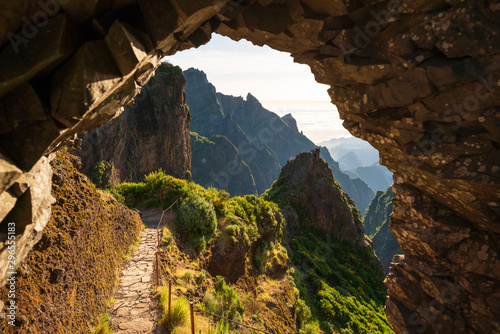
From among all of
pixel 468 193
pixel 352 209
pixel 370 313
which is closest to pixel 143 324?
pixel 468 193

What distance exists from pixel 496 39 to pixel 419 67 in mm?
1430

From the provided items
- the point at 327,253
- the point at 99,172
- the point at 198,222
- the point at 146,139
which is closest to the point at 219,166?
the point at 146,139

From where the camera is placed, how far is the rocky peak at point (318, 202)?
37156mm

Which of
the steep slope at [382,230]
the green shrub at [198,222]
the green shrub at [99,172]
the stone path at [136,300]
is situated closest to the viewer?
the stone path at [136,300]

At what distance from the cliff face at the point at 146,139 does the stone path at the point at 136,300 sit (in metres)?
29.1

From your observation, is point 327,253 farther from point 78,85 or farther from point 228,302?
point 78,85

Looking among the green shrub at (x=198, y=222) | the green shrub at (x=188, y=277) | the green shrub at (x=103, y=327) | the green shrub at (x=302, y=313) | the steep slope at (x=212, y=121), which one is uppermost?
the steep slope at (x=212, y=121)

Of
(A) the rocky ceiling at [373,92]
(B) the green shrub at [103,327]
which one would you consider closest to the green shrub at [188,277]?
(B) the green shrub at [103,327]

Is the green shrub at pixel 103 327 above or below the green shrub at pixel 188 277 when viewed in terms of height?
below

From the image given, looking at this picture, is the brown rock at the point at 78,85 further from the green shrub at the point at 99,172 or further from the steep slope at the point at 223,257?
the green shrub at the point at 99,172

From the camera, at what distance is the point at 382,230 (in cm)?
11162

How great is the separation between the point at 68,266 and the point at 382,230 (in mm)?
128374

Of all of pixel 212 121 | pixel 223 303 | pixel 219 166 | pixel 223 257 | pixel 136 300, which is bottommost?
pixel 223 303

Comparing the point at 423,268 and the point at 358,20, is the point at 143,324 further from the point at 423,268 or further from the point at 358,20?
the point at 358,20
